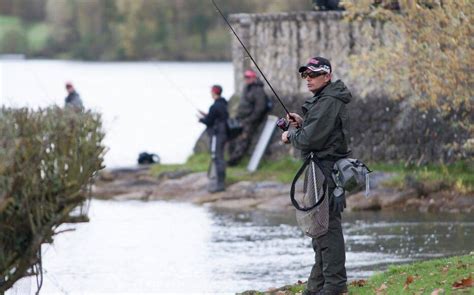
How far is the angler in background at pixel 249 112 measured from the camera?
28.2 meters

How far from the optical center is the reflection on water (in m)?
17.4

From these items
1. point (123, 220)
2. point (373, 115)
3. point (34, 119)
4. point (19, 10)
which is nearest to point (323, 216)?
point (34, 119)

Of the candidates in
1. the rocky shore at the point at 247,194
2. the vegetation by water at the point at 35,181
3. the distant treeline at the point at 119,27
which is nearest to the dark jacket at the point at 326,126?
the vegetation by water at the point at 35,181

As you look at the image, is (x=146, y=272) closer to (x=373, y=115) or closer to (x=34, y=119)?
(x=34, y=119)

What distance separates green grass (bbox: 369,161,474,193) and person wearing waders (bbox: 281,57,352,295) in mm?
12060

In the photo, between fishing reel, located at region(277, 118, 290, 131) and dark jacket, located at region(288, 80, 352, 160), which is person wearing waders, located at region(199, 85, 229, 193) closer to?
fishing reel, located at region(277, 118, 290, 131)

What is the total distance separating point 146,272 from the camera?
18.4m

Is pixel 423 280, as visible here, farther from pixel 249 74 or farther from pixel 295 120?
pixel 249 74

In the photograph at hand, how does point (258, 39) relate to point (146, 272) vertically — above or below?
above

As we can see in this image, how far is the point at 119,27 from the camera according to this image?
73750 mm

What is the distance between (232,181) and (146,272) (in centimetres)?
945

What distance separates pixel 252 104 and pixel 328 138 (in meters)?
15.9

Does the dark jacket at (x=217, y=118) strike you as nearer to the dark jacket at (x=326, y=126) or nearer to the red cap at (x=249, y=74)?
the red cap at (x=249, y=74)

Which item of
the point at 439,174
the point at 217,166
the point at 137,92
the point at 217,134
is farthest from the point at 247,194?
the point at 137,92
